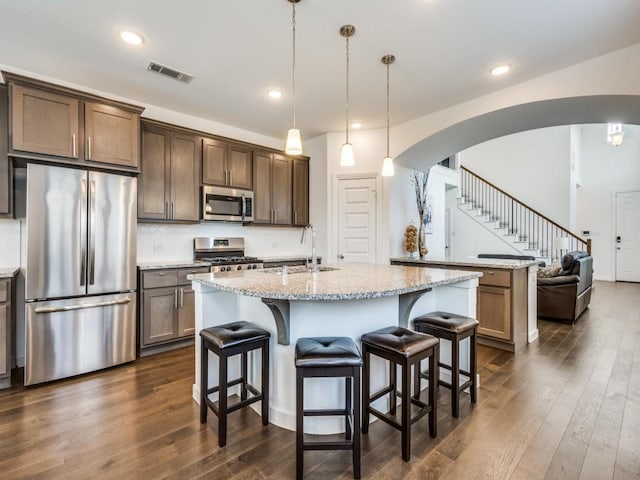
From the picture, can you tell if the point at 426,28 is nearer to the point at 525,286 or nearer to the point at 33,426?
the point at 525,286

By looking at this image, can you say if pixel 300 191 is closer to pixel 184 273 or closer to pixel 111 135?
pixel 184 273

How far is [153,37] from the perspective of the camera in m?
2.52

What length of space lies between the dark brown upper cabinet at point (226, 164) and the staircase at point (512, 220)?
241 inches

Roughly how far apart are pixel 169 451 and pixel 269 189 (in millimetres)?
3477

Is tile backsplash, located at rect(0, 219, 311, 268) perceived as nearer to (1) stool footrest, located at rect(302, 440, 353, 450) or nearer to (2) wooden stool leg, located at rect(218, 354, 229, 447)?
(2) wooden stool leg, located at rect(218, 354, 229, 447)

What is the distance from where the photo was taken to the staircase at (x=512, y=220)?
7508 mm

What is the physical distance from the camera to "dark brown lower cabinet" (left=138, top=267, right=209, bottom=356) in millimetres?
3303

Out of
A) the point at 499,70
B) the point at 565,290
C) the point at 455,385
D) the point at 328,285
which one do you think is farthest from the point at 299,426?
the point at 565,290

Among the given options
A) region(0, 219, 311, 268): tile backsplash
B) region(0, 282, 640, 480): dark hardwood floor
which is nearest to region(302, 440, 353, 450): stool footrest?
region(0, 282, 640, 480): dark hardwood floor

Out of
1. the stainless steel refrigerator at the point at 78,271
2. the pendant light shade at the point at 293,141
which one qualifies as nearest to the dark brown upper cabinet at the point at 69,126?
the stainless steel refrigerator at the point at 78,271

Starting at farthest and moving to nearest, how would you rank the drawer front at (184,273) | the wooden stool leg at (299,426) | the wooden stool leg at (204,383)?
the drawer front at (184,273)
the wooden stool leg at (204,383)
the wooden stool leg at (299,426)

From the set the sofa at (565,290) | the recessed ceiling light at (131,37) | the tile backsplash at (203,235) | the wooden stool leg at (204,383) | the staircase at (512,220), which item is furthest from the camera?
the staircase at (512,220)

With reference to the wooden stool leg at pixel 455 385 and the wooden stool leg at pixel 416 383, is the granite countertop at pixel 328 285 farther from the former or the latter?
the wooden stool leg at pixel 416 383

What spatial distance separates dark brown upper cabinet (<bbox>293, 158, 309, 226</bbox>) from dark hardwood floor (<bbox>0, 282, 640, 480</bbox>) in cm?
280
